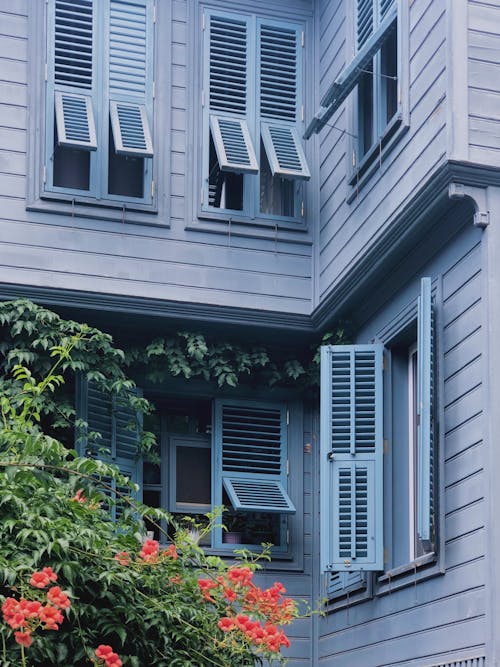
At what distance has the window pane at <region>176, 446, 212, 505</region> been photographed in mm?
10312

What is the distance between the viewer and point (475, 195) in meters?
7.73

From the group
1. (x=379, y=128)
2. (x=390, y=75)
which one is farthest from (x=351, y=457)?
(x=390, y=75)

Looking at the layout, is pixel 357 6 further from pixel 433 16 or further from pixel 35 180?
pixel 35 180

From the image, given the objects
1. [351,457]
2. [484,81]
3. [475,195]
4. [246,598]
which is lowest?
[246,598]

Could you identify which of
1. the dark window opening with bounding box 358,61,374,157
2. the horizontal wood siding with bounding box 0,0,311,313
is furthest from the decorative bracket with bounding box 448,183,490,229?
the horizontal wood siding with bounding box 0,0,311,313

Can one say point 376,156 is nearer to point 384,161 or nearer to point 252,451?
point 384,161

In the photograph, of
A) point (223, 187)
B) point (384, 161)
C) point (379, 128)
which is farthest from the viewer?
point (223, 187)

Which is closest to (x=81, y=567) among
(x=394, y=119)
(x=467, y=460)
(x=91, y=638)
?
(x=91, y=638)

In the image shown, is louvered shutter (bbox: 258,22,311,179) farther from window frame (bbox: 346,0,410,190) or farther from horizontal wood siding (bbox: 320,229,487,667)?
horizontal wood siding (bbox: 320,229,487,667)

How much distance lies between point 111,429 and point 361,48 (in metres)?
3.38

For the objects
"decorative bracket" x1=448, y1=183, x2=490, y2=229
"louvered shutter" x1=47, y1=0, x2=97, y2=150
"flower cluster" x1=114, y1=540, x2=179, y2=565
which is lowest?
"flower cluster" x1=114, y1=540, x2=179, y2=565

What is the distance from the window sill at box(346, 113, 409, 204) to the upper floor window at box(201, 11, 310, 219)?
67 cm

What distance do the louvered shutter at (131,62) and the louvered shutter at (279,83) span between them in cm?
93

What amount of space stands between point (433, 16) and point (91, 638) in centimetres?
445
